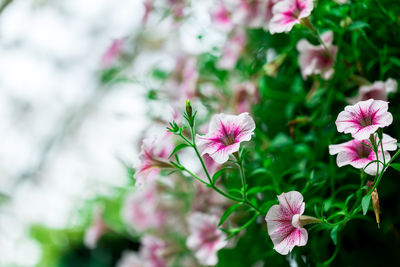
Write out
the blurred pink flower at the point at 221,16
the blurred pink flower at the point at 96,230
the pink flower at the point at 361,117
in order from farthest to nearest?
the blurred pink flower at the point at 96,230 < the blurred pink flower at the point at 221,16 < the pink flower at the point at 361,117

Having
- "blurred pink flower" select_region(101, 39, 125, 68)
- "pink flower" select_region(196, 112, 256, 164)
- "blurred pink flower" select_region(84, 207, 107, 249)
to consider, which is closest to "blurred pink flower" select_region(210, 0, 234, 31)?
"blurred pink flower" select_region(101, 39, 125, 68)

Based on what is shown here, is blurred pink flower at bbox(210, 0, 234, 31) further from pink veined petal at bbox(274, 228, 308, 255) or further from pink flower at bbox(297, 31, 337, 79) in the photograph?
pink veined petal at bbox(274, 228, 308, 255)

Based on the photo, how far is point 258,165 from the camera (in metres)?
0.58

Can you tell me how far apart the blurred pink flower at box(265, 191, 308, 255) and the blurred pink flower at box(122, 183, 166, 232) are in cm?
44

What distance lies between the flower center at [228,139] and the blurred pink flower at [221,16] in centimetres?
34

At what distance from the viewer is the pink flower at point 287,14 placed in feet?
1.55

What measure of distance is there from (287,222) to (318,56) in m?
0.24

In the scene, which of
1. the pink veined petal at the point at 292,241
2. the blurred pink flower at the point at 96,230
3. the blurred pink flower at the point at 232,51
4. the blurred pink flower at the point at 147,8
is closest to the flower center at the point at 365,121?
the pink veined petal at the point at 292,241

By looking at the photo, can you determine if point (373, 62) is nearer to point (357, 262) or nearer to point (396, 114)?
point (396, 114)

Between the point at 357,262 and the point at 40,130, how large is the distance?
1.45 meters

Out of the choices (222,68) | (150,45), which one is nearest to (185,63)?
(222,68)

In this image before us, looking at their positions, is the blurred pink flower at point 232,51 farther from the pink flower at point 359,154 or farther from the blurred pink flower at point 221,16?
the pink flower at point 359,154

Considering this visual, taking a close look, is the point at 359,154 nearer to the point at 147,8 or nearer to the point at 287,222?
the point at 287,222

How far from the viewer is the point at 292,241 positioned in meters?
0.39
